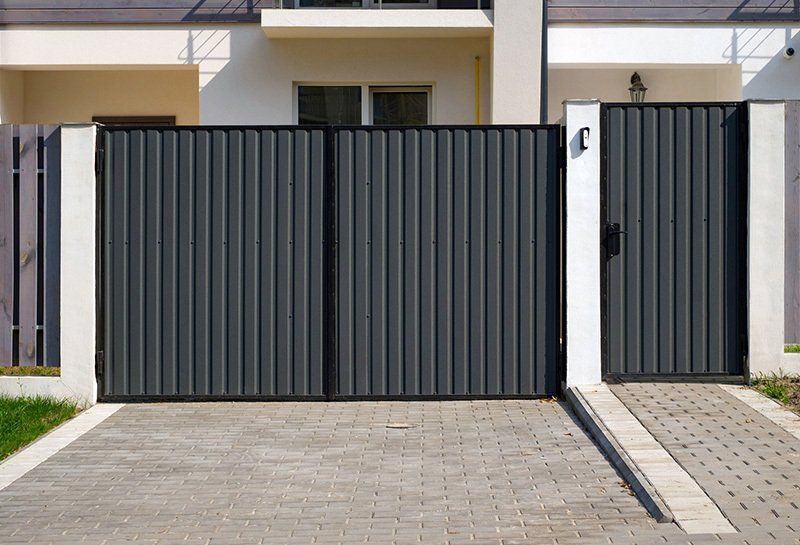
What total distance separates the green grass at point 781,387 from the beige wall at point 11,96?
11424mm

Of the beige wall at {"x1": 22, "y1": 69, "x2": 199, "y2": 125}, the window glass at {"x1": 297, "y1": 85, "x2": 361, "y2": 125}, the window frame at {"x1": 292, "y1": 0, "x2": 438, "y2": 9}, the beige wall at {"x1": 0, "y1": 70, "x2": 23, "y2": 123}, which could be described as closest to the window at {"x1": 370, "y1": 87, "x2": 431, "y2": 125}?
the window glass at {"x1": 297, "y1": 85, "x2": 361, "y2": 125}

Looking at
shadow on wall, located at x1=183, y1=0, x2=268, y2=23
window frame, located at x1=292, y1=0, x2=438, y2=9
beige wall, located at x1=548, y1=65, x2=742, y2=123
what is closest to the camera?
shadow on wall, located at x1=183, y1=0, x2=268, y2=23

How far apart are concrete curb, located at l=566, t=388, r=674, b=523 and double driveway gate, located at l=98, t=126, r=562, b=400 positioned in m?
0.73

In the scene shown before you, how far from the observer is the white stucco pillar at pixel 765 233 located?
959 cm

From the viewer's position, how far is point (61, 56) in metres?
15.1

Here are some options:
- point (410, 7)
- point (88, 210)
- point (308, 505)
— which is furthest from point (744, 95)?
point (308, 505)

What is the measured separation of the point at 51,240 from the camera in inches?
384

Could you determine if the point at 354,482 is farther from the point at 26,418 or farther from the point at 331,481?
the point at 26,418

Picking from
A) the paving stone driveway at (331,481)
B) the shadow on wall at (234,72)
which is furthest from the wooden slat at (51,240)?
the shadow on wall at (234,72)

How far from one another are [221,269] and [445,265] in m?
2.01

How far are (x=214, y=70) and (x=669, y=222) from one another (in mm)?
7778

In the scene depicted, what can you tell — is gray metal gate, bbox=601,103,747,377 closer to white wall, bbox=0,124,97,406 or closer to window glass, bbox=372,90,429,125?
white wall, bbox=0,124,97,406

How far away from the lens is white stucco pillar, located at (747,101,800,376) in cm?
959

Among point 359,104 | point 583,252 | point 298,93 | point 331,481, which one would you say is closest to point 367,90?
point 359,104
